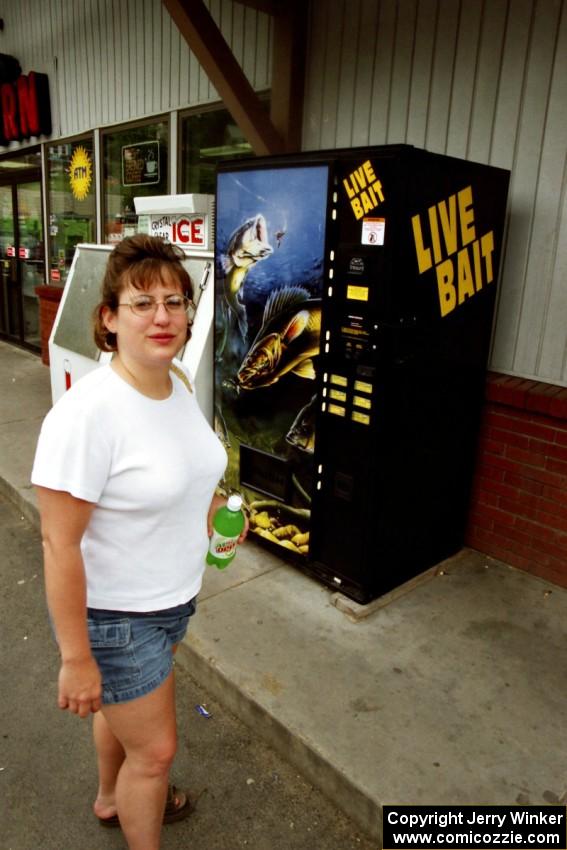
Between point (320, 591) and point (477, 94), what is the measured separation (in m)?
2.85

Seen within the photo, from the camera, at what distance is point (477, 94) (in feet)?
11.7

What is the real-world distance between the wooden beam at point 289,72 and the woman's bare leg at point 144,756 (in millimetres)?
3989

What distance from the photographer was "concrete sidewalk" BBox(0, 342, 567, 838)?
230 cm

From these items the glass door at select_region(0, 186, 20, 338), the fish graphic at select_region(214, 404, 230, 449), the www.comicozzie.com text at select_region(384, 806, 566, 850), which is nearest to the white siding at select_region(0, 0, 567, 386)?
the fish graphic at select_region(214, 404, 230, 449)

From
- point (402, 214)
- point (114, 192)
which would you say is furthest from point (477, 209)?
point (114, 192)

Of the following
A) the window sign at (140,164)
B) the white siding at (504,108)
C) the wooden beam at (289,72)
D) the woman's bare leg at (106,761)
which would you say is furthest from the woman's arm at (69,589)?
the window sign at (140,164)

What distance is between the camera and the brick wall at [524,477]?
345 centimetres

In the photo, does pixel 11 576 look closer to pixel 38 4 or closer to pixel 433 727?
pixel 433 727

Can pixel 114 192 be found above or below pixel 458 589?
above

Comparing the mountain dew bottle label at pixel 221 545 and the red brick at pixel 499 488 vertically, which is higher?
the mountain dew bottle label at pixel 221 545

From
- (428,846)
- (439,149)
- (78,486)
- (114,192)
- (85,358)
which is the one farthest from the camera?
(114,192)

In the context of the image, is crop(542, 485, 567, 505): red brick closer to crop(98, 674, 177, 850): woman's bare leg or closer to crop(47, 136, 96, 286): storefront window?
crop(98, 674, 177, 850): woman's bare leg

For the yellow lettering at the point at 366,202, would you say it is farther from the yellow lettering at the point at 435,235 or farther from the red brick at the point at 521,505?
the red brick at the point at 521,505

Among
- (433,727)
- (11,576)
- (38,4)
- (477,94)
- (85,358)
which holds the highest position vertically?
(38,4)
